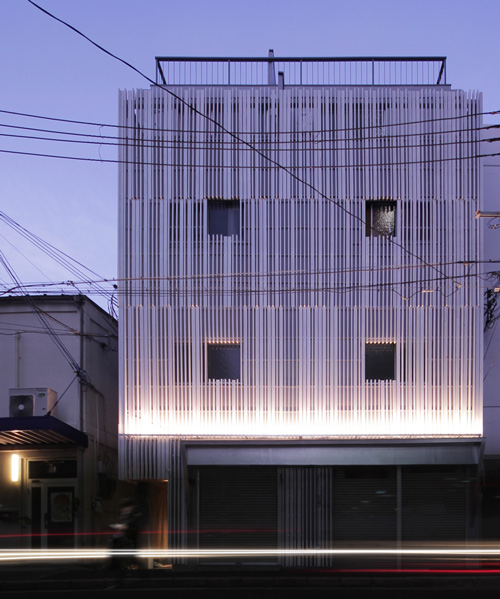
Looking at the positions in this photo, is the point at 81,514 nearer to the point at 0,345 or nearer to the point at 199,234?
the point at 0,345

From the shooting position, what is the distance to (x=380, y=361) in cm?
2083

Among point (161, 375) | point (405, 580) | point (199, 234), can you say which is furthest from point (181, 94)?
point (405, 580)

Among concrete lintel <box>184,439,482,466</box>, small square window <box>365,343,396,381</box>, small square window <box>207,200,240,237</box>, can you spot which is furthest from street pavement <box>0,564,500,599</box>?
small square window <box>207,200,240,237</box>

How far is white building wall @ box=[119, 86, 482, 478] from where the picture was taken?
2044 cm

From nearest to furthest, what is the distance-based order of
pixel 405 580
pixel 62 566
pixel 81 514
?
pixel 405 580 < pixel 62 566 < pixel 81 514

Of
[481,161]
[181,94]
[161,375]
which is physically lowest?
[161,375]

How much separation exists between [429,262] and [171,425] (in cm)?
776

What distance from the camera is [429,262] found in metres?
20.8

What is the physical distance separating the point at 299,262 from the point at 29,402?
7704 mm

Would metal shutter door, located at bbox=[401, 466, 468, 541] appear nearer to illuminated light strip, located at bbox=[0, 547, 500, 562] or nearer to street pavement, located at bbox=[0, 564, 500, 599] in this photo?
illuminated light strip, located at bbox=[0, 547, 500, 562]

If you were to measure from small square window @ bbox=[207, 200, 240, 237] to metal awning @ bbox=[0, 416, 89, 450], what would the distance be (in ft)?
20.3

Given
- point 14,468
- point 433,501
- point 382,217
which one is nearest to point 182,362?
point 14,468

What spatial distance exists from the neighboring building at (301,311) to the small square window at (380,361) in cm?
4

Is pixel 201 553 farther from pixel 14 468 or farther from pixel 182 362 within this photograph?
pixel 14 468
